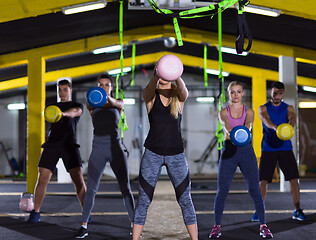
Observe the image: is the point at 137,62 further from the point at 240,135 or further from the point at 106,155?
the point at 240,135

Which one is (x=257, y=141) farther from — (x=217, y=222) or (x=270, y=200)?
(x=217, y=222)

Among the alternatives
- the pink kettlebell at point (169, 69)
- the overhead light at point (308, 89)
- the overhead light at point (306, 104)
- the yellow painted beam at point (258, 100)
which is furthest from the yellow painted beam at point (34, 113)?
the overhead light at point (306, 104)

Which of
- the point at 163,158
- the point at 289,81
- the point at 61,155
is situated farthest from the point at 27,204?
the point at 289,81

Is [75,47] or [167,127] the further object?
[75,47]

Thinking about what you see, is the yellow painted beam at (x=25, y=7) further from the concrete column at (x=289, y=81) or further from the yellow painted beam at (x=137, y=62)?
the yellow painted beam at (x=137, y=62)

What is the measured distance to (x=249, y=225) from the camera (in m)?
A: 3.90

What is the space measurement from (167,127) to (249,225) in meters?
1.88

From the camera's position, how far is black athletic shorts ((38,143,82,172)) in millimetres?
3936

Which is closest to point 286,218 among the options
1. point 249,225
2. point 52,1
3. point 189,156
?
point 249,225

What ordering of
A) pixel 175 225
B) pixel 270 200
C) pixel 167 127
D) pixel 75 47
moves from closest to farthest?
pixel 167 127, pixel 175 225, pixel 270 200, pixel 75 47

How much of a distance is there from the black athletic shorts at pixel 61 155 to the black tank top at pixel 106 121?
0.60m

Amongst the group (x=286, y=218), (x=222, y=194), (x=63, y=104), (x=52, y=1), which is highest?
(x=52, y=1)

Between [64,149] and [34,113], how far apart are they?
2.97 metres

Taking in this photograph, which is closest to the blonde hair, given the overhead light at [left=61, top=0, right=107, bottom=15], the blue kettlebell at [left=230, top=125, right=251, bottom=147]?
the blue kettlebell at [left=230, top=125, right=251, bottom=147]
